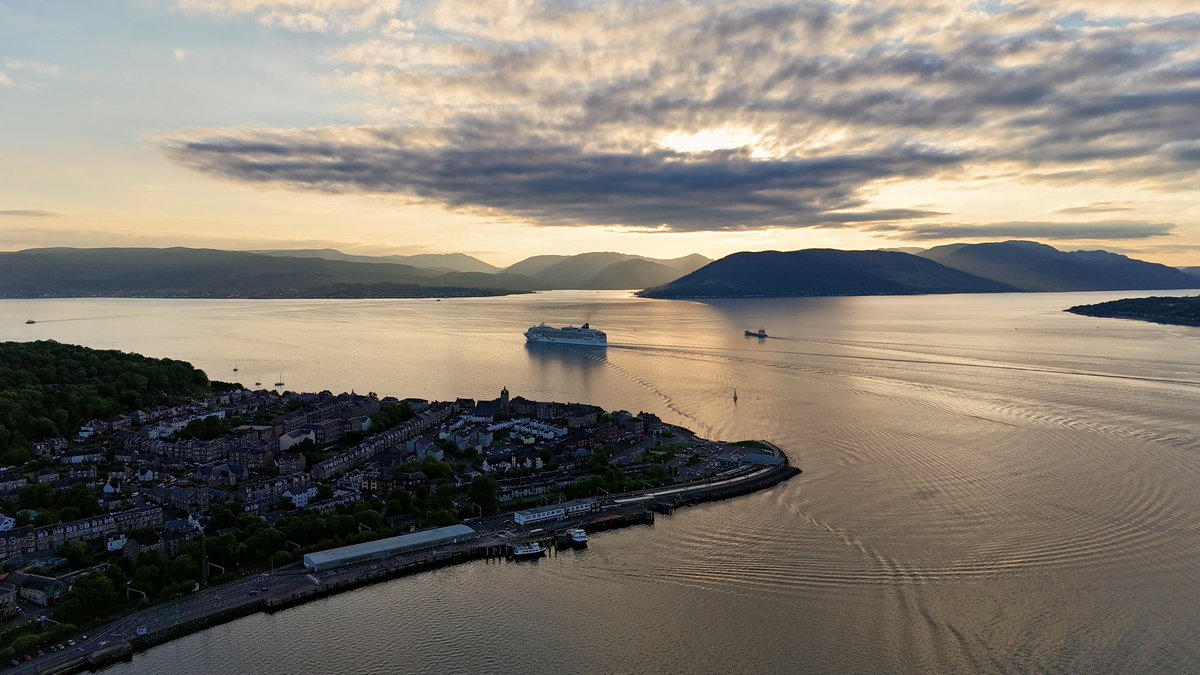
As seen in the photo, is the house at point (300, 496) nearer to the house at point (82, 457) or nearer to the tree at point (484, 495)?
the tree at point (484, 495)

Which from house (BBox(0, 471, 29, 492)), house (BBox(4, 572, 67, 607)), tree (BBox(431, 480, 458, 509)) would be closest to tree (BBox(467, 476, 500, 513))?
tree (BBox(431, 480, 458, 509))

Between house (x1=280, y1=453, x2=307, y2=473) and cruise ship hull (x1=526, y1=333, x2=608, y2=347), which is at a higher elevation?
cruise ship hull (x1=526, y1=333, x2=608, y2=347)

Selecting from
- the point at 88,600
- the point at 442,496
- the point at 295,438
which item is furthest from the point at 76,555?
the point at 295,438

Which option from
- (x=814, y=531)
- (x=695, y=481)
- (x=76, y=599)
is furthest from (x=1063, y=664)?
(x=76, y=599)

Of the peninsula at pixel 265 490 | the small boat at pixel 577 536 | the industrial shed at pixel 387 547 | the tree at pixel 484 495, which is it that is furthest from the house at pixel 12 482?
the small boat at pixel 577 536

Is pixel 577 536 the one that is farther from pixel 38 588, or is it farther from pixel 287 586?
pixel 38 588

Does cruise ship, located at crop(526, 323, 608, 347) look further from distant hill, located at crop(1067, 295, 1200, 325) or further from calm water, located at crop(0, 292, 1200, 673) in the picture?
distant hill, located at crop(1067, 295, 1200, 325)
